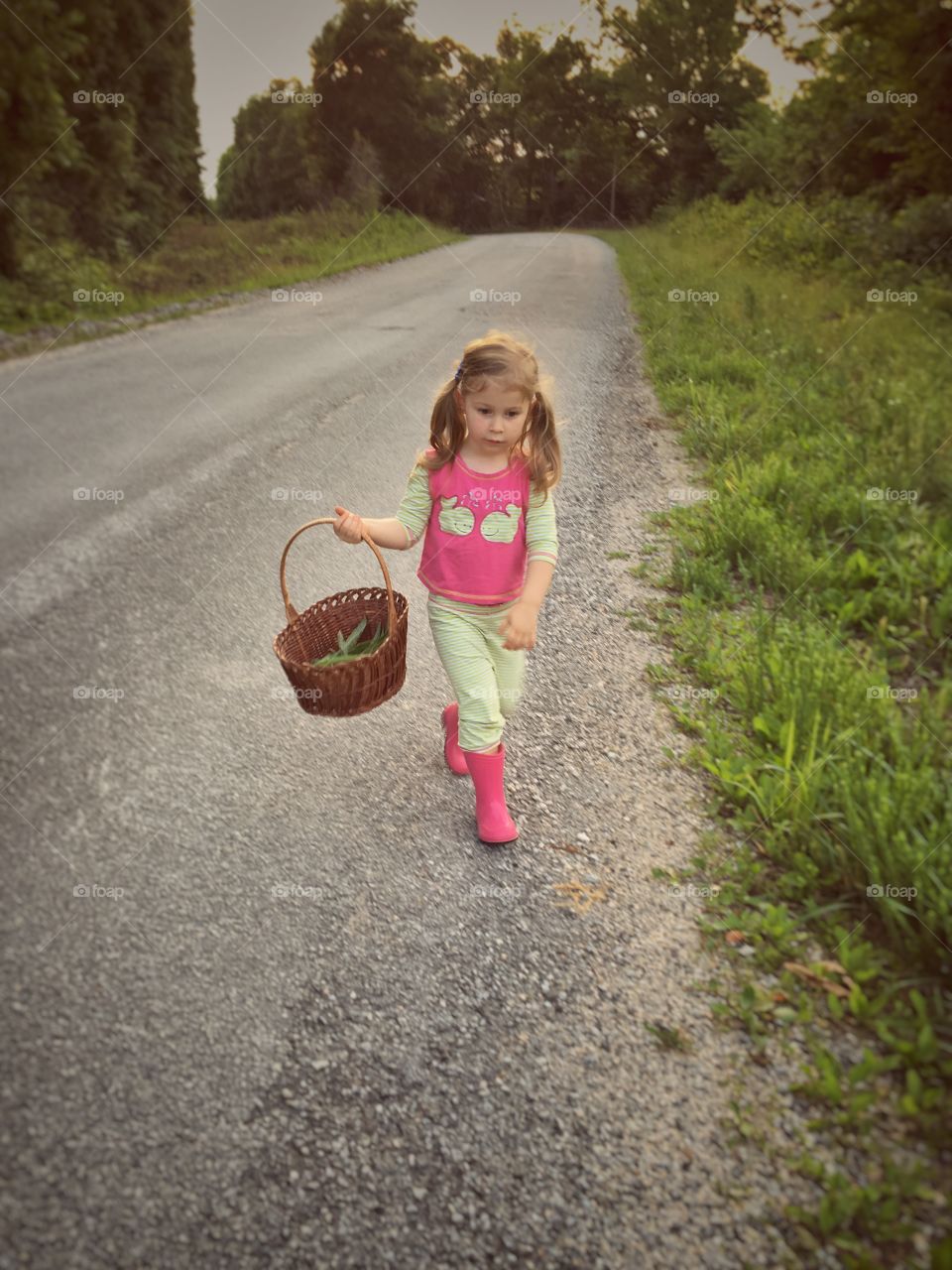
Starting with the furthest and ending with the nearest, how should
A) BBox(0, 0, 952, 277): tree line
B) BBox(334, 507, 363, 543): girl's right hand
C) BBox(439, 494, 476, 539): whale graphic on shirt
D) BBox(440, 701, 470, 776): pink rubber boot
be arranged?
BBox(0, 0, 952, 277): tree line → BBox(440, 701, 470, 776): pink rubber boot → BBox(439, 494, 476, 539): whale graphic on shirt → BBox(334, 507, 363, 543): girl's right hand

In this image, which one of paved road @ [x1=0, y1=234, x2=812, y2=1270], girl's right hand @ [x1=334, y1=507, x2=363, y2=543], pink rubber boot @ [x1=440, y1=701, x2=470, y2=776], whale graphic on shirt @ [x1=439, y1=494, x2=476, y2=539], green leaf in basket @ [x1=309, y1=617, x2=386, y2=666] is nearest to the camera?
paved road @ [x1=0, y1=234, x2=812, y2=1270]

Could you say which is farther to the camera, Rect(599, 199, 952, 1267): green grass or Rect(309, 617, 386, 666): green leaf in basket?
Rect(309, 617, 386, 666): green leaf in basket

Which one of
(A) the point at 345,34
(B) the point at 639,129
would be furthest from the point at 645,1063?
(B) the point at 639,129

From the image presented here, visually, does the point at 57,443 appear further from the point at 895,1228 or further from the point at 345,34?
the point at 345,34

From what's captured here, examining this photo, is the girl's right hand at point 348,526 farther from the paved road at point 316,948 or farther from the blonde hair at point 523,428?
the paved road at point 316,948

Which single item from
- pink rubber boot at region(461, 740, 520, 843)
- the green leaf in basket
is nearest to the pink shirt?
the green leaf in basket

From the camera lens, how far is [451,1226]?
1701 millimetres

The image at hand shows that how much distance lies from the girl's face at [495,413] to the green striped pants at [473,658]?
0.54 meters

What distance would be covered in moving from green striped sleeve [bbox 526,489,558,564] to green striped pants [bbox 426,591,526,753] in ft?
0.64

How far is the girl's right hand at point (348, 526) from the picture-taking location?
8.29ft

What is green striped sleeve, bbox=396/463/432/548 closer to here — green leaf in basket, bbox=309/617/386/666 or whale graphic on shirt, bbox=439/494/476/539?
whale graphic on shirt, bbox=439/494/476/539

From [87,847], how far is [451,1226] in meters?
1.57

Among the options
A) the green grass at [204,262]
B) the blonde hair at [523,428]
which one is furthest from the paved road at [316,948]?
the green grass at [204,262]

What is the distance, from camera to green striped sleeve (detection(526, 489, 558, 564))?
104 inches
